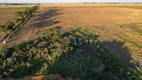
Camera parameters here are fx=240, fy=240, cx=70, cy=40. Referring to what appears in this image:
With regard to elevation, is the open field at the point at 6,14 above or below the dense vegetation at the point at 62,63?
below

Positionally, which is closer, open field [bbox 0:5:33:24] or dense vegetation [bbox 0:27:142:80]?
dense vegetation [bbox 0:27:142:80]

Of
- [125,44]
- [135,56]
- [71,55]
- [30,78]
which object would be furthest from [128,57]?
[30,78]

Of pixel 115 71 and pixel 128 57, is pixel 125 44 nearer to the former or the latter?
pixel 128 57

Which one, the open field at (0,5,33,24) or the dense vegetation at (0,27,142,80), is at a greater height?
the dense vegetation at (0,27,142,80)

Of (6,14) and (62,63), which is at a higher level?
(62,63)

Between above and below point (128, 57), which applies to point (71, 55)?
above

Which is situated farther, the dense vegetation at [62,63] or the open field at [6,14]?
the open field at [6,14]

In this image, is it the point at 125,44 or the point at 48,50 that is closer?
the point at 48,50

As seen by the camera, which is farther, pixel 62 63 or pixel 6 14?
pixel 6 14
